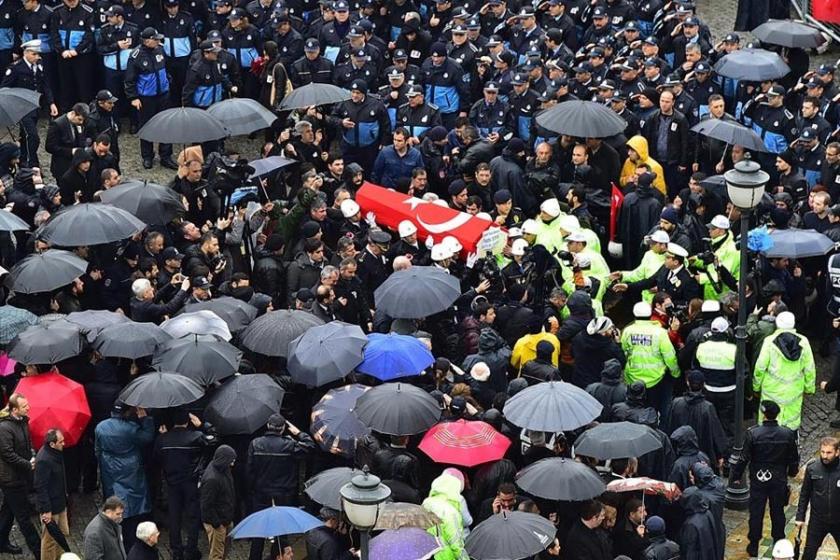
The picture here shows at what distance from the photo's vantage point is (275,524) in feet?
47.1

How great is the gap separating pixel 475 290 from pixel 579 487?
415 cm

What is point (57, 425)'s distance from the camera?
1631 cm

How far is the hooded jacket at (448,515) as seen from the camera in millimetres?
14820

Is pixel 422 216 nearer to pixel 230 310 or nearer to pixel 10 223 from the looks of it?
pixel 230 310

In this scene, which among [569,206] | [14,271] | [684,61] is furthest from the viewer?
[684,61]

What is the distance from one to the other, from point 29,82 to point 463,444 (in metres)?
A: 9.91

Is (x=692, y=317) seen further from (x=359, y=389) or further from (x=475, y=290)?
(x=359, y=389)

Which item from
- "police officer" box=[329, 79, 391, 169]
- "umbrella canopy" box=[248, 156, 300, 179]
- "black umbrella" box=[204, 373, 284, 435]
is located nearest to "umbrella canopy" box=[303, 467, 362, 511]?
"black umbrella" box=[204, 373, 284, 435]

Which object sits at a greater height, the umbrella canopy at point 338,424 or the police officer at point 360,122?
the police officer at point 360,122

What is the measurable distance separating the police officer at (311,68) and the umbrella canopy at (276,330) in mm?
7260

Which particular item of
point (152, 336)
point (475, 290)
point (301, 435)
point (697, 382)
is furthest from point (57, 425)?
point (697, 382)

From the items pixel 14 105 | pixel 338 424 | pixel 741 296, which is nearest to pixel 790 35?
pixel 741 296

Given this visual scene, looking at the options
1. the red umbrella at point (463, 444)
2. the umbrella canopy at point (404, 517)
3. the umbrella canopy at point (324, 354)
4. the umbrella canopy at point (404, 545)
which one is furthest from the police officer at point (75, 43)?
the umbrella canopy at point (404, 545)

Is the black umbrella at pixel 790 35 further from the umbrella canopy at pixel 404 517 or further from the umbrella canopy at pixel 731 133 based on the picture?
the umbrella canopy at pixel 404 517
